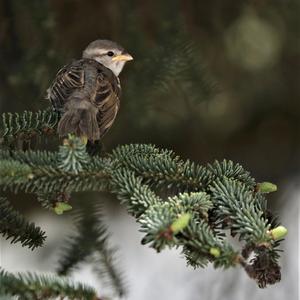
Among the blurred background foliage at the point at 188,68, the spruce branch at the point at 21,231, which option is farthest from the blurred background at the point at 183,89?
the spruce branch at the point at 21,231

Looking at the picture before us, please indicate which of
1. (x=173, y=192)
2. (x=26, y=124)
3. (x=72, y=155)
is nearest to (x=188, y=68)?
(x=26, y=124)

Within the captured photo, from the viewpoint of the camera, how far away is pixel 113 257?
3.51 m

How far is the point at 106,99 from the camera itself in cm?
344

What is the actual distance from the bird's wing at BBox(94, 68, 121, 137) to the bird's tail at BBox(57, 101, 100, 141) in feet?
0.51

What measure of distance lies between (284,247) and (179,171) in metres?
2.40

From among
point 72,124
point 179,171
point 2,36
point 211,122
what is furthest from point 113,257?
point 211,122

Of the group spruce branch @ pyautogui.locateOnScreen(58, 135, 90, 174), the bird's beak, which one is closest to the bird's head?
the bird's beak

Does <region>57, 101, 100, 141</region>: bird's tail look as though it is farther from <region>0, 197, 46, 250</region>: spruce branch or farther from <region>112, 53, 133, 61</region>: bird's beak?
<region>112, 53, 133, 61</region>: bird's beak

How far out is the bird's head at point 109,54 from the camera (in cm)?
402

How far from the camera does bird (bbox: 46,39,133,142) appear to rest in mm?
2887

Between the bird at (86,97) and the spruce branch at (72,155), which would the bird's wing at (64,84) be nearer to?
the bird at (86,97)

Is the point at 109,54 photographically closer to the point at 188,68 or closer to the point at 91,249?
the point at 188,68

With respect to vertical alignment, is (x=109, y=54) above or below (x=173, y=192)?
above

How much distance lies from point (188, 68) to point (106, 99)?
60cm
